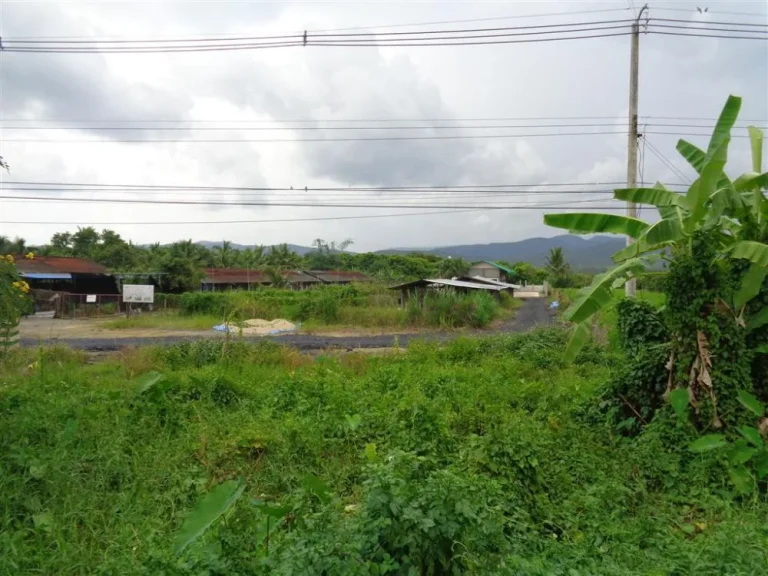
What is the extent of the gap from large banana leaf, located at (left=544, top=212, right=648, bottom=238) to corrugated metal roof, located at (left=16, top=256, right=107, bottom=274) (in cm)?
3333

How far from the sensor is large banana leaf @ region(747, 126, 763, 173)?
20.4 feet

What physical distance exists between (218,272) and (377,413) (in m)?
40.4

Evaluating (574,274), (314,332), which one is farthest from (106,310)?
(574,274)

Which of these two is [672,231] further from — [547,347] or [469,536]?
[547,347]

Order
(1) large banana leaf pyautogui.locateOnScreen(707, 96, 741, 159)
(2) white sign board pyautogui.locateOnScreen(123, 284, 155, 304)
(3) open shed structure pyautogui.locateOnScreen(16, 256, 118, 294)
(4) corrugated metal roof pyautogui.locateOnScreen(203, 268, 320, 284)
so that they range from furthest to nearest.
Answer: (4) corrugated metal roof pyautogui.locateOnScreen(203, 268, 320, 284)
(3) open shed structure pyautogui.locateOnScreen(16, 256, 118, 294)
(2) white sign board pyautogui.locateOnScreen(123, 284, 155, 304)
(1) large banana leaf pyautogui.locateOnScreen(707, 96, 741, 159)

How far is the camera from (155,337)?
66.0 ft

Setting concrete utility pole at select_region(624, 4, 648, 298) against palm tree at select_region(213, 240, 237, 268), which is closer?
concrete utility pole at select_region(624, 4, 648, 298)

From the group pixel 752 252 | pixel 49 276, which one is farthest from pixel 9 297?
pixel 49 276

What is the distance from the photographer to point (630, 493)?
4344mm

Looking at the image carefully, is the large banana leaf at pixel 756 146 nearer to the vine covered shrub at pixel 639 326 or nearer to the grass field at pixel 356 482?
the vine covered shrub at pixel 639 326

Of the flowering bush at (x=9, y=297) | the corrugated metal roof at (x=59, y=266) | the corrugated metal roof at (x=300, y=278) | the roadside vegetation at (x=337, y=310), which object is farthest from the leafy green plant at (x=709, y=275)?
the corrugated metal roof at (x=300, y=278)

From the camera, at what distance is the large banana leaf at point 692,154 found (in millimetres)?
6516

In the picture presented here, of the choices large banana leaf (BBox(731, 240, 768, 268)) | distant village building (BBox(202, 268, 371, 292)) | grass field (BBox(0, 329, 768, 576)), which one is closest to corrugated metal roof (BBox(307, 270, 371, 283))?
distant village building (BBox(202, 268, 371, 292))

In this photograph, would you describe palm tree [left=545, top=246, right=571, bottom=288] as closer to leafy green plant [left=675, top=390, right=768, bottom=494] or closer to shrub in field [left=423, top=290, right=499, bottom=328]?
shrub in field [left=423, top=290, right=499, bottom=328]
